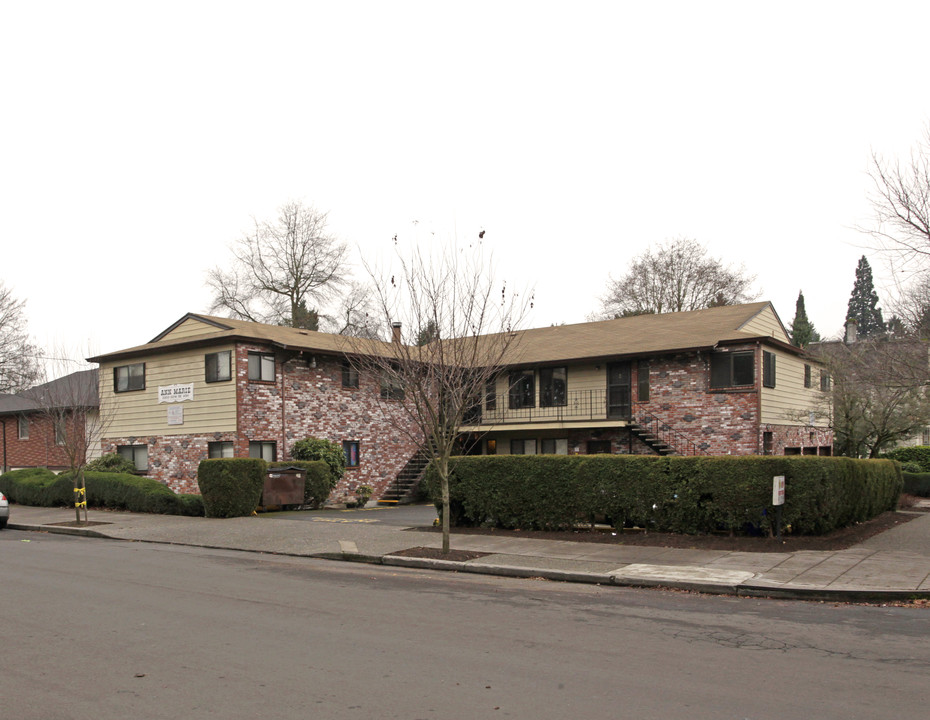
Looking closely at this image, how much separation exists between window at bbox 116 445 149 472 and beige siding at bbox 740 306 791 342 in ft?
70.1

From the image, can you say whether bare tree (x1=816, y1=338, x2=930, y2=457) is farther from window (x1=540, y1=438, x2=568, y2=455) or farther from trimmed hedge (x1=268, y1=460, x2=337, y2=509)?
trimmed hedge (x1=268, y1=460, x2=337, y2=509)

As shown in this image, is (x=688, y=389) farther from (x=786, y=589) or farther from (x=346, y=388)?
(x=786, y=589)

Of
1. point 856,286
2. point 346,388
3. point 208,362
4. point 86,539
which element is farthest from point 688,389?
point 856,286

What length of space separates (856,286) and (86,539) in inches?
3653

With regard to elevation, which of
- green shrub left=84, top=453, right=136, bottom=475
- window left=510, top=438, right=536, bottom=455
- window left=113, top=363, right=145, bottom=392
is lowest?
green shrub left=84, top=453, right=136, bottom=475

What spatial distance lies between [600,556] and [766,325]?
19208 mm

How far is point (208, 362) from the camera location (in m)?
26.9

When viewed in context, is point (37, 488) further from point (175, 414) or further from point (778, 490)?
point (778, 490)

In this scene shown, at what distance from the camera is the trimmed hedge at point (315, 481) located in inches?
1028

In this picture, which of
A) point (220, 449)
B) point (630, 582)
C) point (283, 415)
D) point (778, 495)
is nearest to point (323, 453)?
point (283, 415)

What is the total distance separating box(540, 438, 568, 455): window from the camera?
30.7 meters

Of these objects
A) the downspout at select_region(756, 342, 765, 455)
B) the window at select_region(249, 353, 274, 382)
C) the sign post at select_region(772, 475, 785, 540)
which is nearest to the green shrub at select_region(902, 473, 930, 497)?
the downspout at select_region(756, 342, 765, 455)

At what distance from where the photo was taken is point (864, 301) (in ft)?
Answer: 301

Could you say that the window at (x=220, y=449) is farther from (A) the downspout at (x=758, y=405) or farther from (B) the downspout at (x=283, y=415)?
(A) the downspout at (x=758, y=405)
